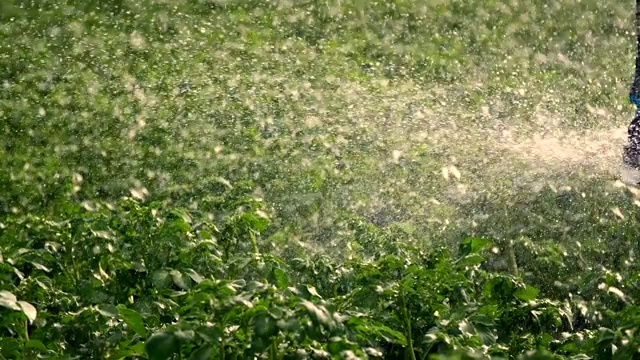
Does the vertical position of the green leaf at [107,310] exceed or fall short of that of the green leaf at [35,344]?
it exceeds it

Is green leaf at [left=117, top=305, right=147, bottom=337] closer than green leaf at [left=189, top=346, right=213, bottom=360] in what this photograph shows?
No

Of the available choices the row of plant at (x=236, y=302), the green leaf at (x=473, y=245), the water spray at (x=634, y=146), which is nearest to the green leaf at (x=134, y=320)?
the row of plant at (x=236, y=302)

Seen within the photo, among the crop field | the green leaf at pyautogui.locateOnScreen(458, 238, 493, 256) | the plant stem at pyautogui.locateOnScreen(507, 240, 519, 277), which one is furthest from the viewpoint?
the plant stem at pyautogui.locateOnScreen(507, 240, 519, 277)

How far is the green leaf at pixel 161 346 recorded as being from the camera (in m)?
2.37

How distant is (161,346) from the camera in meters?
2.37

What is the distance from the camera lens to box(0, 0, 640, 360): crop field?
298cm

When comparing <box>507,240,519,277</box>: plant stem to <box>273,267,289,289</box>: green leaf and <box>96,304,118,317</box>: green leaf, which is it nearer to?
<box>273,267,289,289</box>: green leaf

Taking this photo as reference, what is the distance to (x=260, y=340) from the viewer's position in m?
2.43

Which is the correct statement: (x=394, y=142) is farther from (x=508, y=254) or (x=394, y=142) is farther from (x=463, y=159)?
(x=508, y=254)

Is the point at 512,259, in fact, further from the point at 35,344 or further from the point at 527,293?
the point at 35,344

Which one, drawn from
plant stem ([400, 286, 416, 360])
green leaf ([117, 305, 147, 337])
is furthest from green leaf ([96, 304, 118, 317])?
plant stem ([400, 286, 416, 360])

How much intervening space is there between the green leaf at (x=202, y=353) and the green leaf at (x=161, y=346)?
10cm

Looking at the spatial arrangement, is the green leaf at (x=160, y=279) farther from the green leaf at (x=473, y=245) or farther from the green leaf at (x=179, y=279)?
the green leaf at (x=473, y=245)

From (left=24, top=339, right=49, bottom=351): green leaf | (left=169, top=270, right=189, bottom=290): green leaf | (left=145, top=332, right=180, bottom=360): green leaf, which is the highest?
(left=145, top=332, right=180, bottom=360): green leaf
